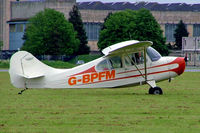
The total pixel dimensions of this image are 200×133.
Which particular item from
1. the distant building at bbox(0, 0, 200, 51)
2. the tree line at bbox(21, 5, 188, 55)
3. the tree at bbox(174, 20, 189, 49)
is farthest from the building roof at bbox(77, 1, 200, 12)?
the tree line at bbox(21, 5, 188, 55)

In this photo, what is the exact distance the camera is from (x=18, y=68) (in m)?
21.2

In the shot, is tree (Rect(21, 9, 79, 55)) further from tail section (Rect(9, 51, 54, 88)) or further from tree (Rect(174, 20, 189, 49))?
tail section (Rect(9, 51, 54, 88))

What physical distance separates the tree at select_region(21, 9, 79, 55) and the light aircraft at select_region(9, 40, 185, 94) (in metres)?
62.4

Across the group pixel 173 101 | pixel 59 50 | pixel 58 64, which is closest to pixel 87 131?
pixel 173 101

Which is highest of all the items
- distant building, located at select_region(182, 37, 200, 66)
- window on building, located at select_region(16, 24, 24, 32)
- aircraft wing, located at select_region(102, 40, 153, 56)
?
window on building, located at select_region(16, 24, 24, 32)

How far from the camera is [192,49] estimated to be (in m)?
88.0

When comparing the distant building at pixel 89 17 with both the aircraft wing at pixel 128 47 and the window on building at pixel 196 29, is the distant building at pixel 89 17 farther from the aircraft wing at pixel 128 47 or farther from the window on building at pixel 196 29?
the aircraft wing at pixel 128 47

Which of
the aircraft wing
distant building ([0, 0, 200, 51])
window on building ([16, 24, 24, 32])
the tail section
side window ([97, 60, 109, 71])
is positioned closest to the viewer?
the aircraft wing

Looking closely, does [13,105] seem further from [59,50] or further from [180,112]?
[59,50]

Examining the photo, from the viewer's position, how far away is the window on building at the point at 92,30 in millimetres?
108688

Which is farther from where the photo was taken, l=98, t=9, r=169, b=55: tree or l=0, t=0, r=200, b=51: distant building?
l=0, t=0, r=200, b=51: distant building

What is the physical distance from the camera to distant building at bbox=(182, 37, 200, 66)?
8619 cm

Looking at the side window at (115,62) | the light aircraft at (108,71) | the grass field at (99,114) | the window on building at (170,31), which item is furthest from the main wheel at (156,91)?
the window on building at (170,31)

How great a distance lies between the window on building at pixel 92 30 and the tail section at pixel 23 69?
87.0m
